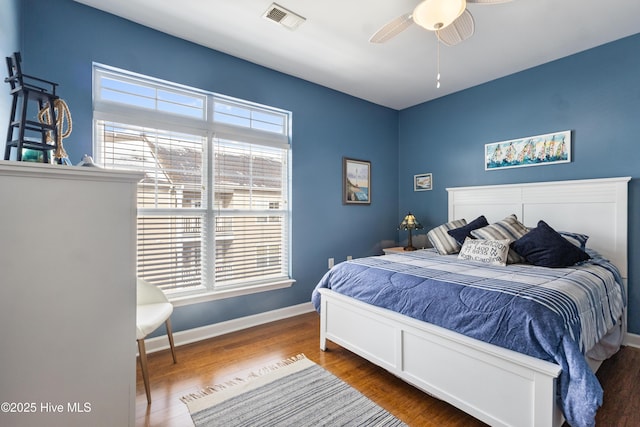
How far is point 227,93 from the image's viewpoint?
9.62 ft

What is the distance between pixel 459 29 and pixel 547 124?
5.96 ft

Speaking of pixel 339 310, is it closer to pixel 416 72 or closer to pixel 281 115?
pixel 281 115

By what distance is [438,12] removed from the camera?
178 centimetres

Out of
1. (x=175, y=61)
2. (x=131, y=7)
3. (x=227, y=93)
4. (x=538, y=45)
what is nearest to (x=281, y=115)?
(x=227, y=93)

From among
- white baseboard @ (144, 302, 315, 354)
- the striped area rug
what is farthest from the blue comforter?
white baseboard @ (144, 302, 315, 354)

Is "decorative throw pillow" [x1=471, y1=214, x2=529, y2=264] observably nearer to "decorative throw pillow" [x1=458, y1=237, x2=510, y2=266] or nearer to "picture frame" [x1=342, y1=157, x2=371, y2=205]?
"decorative throw pillow" [x1=458, y1=237, x2=510, y2=266]

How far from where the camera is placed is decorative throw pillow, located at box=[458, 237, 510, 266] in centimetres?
248

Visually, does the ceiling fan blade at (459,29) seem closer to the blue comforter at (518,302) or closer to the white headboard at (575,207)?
the blue comforter at (518,302)

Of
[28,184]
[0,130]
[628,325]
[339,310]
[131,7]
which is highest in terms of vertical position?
[131,7]

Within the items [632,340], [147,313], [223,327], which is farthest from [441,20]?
[632,340]

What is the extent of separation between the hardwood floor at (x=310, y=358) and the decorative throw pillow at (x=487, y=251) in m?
1.02

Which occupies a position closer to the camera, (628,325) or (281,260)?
(628,325)

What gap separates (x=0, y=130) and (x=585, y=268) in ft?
12.7

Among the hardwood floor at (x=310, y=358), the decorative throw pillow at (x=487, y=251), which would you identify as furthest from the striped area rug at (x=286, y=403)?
the decorative throw pillow at (x=487, y=251)
